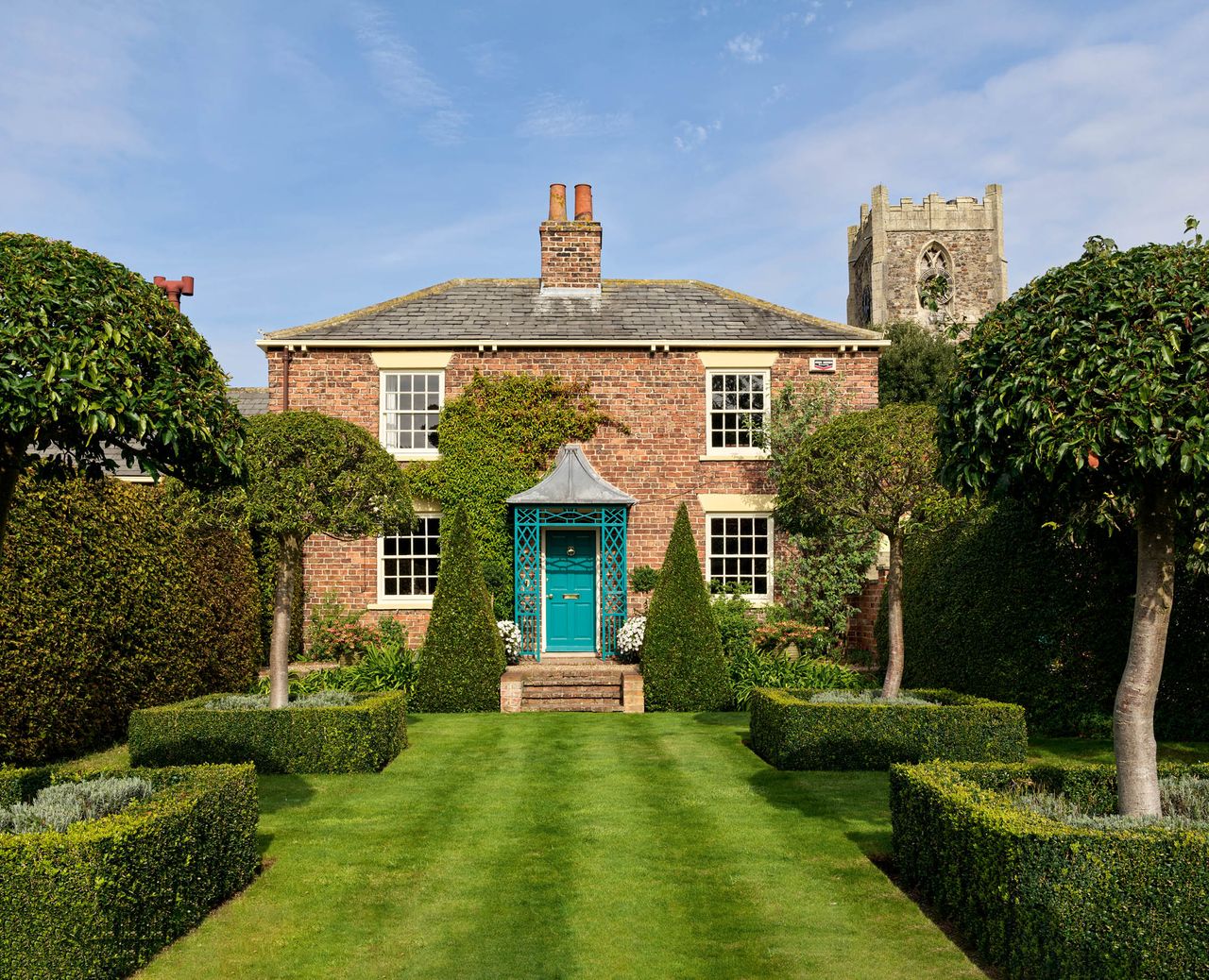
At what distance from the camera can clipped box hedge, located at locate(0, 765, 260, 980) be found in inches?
189

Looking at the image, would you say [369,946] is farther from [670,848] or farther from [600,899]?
[670,848]

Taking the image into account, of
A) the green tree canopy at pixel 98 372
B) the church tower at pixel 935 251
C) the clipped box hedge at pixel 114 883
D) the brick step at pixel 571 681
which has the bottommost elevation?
the brick step at pixel 571 681

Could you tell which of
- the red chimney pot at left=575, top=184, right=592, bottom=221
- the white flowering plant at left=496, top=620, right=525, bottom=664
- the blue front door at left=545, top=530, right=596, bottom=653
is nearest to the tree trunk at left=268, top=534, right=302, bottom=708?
the white flowering plant at left=496, top=620, right=525, bottom=664

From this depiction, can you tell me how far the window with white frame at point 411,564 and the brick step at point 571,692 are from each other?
4367mm

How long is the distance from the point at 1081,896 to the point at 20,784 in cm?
657

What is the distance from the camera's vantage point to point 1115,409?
536 cm

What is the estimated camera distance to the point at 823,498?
11.7 metres

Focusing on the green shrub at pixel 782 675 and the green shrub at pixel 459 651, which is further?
the green shrub at pixel 782 675

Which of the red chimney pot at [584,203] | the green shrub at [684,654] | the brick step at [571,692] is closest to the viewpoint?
the green shrub at [684,654]

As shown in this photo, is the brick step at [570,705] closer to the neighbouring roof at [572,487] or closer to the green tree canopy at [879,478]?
the neighbouring roof at [572,487]

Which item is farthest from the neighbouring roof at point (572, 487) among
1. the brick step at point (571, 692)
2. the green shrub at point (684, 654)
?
the brick step at point (571, 692)

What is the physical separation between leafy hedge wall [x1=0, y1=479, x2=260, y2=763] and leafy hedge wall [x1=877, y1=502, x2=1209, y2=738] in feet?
35.2

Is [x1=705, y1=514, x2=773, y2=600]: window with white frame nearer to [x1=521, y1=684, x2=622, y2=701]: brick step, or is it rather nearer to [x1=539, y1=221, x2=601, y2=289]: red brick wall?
[x1=521, y1=684, x2=622, y2=701]: brick step

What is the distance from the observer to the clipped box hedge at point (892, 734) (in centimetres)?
1007
